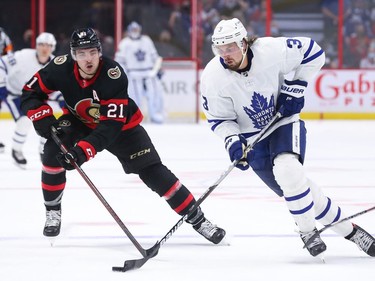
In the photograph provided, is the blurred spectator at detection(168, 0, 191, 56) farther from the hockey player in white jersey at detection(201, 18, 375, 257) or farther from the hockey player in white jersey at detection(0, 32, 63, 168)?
the hockey player in white jersey at detection(201, 18, 375, 257)

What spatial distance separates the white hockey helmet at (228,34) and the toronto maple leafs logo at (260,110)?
233 mm

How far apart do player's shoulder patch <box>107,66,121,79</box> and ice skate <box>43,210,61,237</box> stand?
68 centimetres

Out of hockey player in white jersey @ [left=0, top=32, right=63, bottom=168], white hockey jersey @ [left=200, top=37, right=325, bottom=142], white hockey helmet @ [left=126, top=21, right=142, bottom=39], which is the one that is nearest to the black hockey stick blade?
white hockey jersey @ [left=200, top=37, right=325, bottom=142]

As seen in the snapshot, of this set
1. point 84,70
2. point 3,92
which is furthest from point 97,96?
point 3,92

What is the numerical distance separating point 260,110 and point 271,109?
53mm

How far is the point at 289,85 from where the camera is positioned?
386 cm

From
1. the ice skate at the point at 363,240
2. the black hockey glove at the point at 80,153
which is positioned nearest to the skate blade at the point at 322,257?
the ice skate at the point at 363,240

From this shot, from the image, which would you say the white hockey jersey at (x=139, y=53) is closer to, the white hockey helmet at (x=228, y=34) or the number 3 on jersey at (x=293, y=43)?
the number 3 on jersey at (x=293, y=43)

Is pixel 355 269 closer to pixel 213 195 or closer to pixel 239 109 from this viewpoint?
pixel 239 109

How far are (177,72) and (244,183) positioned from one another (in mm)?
5961

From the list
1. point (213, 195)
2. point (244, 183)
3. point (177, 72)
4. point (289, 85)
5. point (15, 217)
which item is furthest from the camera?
point (177, 72)

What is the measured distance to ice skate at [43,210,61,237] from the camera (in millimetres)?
4125

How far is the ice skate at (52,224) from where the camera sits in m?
4.12

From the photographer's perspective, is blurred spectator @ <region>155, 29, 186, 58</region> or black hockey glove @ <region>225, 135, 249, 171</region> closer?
black hockey glove @ <region>225, 135, 249, 171</region>
